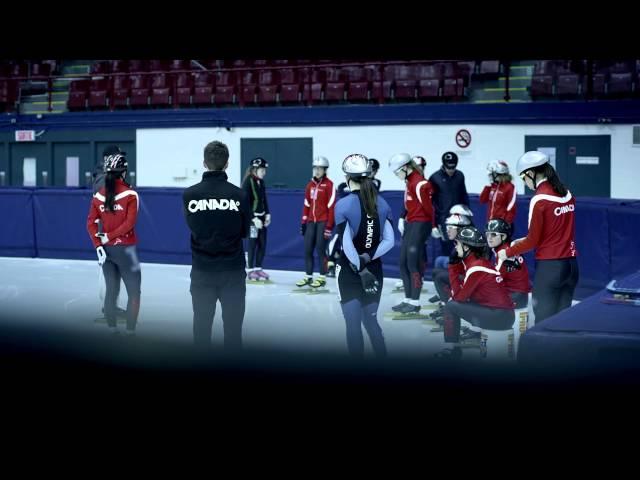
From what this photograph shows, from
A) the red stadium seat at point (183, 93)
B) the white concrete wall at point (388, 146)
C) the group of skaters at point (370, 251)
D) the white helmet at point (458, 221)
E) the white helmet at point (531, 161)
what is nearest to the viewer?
the group of skaters at point (370, 251)

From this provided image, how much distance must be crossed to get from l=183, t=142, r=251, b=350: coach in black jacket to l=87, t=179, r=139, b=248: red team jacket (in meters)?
2.37

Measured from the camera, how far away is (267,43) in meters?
5.96

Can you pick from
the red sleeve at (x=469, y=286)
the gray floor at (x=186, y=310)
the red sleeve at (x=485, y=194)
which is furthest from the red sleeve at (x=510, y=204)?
the red sleeve at (x=469, y=286)

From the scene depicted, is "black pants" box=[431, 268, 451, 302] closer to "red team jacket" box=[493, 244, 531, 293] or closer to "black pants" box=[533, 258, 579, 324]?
"red team jacket" box=[493, 244, 531, 293]

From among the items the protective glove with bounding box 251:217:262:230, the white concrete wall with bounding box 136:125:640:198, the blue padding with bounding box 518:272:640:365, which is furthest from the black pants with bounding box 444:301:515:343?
the white concrete wall with bounding box 136:125:640:198

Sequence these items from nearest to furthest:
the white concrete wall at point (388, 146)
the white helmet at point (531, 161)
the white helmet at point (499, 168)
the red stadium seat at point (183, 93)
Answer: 1. the white helmet at point (531, 161)
2. the white helmet at point (499, 168)
3. the white concrete wall at point (388, 146)
4. the red stadium seat at point (183, 93)

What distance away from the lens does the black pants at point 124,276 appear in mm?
9273

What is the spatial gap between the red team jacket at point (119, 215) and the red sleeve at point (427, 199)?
138 inches

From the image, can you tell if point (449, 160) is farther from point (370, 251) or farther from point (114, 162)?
point (370, 251)

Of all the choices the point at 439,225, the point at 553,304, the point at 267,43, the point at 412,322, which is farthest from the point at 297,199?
the point at 267,43

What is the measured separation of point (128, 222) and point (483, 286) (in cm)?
345

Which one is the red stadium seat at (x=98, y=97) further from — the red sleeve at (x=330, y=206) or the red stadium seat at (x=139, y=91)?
the red sleeve at (x=330, y=206)

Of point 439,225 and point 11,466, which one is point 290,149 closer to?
point 439,225

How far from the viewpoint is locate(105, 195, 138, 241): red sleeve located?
9148mm
